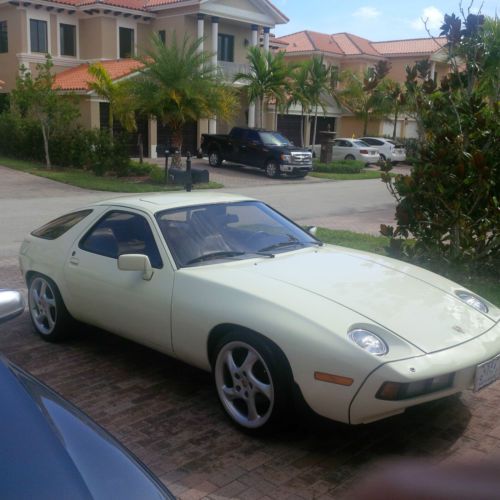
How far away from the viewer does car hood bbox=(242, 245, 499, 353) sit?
3910 mm

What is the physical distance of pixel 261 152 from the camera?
27.2 m

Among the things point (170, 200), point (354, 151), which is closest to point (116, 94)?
point (354, 151)

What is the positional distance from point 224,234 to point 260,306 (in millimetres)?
1182

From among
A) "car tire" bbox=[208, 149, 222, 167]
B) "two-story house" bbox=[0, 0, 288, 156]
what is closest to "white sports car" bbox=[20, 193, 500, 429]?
"car tire" bbox=[208, 149, 222, 167]

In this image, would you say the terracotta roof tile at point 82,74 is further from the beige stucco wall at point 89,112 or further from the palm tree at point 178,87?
the palm tree at point 178,87

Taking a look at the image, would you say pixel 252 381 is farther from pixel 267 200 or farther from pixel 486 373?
pixel 267 200

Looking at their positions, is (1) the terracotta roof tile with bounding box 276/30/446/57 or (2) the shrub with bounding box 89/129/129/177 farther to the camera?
(1) the terracotta roof tile with bounding box 276/30/446/57

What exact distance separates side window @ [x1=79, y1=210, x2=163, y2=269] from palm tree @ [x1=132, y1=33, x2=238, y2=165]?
56.0ft

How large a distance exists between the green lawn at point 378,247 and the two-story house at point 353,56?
99.3 feet

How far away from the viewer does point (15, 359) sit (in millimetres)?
5332

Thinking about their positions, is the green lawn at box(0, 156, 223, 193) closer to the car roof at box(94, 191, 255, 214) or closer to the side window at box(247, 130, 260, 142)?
the side window at box(247, 130, 260, 142)

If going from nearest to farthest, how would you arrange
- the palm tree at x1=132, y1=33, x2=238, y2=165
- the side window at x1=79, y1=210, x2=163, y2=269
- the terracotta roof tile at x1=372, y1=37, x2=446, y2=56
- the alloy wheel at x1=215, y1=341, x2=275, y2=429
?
the alloy wheel at x1=215, y1=341, x2=275, y2=429 → the side window at x1=79, y1=210, x2=163, y2=269 → the palm tree at x1=132, y1=33, x2=238, y2=165 → the terracotta roof tile at x1=372, y1=37, x2=446, y2=56

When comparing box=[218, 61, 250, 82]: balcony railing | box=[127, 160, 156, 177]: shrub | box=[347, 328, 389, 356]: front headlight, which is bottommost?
box=[127, 160, 156, 177]: shrub

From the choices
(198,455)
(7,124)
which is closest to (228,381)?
(198,455)
